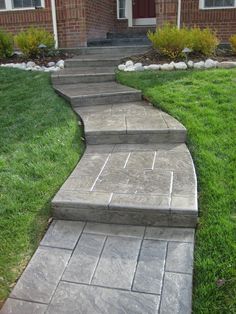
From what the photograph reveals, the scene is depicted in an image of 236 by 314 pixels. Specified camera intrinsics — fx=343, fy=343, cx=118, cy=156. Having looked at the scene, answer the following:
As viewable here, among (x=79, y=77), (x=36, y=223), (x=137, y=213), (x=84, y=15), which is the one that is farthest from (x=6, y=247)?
(x=84, y=15)

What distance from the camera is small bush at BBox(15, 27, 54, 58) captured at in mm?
6660

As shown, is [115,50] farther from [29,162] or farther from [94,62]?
[29,162]

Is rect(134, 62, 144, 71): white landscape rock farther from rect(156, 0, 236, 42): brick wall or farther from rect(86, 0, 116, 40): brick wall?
rect(86, 0, 116, 40): brick wall

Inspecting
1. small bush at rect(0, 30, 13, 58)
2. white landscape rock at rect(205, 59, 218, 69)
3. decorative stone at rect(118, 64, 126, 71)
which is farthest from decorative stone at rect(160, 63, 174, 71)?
small bush at rect(0, 30, 13, 58)

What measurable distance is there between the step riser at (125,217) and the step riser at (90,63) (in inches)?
168

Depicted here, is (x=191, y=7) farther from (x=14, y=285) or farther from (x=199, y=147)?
(x=14, y=285)

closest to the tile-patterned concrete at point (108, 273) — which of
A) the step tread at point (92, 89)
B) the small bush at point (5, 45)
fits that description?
the step tread at point (92, 89)

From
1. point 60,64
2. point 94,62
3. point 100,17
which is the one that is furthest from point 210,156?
point 100,17

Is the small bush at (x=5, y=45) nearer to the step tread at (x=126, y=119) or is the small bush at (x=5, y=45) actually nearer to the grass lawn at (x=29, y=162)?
the grass lawn at (x=29, y=162)

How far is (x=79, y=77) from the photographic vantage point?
5.55 metres

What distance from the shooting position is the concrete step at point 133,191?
237cm

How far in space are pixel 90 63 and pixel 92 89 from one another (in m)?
1.53

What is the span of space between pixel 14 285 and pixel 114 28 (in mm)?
8513

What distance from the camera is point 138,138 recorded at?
3523 mm
